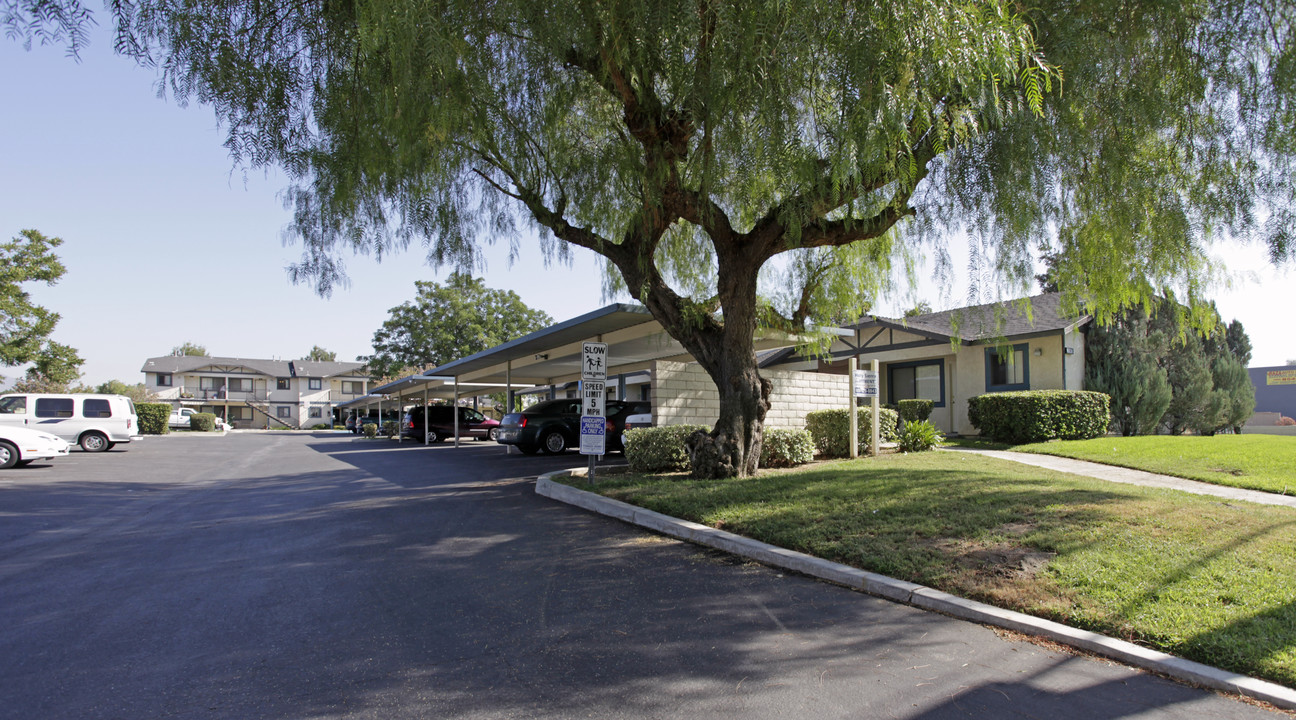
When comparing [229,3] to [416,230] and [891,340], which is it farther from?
[891,340]

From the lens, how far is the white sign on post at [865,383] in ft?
42.0

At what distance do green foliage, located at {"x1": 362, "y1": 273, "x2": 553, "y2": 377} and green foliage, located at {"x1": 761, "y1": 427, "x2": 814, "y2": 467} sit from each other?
38407mm

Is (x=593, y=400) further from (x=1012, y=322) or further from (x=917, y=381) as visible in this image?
(x=917, y=381)

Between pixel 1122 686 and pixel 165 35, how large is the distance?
853cm

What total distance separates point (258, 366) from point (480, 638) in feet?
258

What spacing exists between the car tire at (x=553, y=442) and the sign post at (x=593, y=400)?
8.15 meters

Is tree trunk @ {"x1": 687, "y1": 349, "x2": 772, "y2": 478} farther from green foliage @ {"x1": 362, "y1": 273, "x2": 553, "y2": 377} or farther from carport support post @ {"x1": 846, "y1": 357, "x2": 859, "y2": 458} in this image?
green foliage @ {"x1": 362, "y1": 273, "x2": 553, "y2": 377}

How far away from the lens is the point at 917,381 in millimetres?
21141

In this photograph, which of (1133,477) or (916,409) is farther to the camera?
(916,409)

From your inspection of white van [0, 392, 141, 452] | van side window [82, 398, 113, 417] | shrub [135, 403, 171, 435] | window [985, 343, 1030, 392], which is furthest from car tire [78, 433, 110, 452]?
window [985, 343, 1030, 392]

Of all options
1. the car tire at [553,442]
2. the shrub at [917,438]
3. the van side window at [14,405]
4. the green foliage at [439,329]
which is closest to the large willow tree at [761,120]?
the shrub at [917,438]

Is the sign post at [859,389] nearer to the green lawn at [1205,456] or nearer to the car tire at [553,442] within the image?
the green lawn at [1205,456]

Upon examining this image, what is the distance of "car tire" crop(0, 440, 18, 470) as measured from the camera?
15.2 metres

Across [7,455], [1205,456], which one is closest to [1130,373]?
[1205,456]
